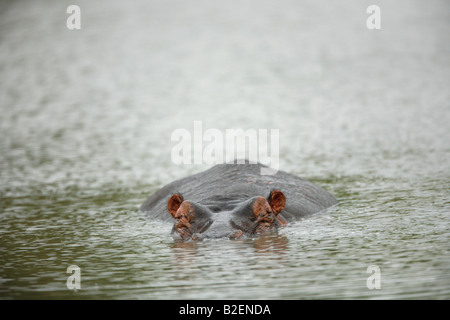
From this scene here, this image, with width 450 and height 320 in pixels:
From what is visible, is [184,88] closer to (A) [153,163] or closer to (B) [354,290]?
(A) [153,163]

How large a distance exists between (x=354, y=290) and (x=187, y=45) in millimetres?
34197

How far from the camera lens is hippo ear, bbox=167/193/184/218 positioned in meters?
11.0

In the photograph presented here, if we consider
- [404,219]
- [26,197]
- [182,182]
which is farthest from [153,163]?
[404,219]

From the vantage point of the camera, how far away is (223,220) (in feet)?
33.7

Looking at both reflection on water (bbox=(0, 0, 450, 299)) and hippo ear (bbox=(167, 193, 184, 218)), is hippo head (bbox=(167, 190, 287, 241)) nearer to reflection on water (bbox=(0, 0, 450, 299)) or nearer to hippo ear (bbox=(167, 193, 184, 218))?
reflection on water (bbox=(0, 0, 450, 299))

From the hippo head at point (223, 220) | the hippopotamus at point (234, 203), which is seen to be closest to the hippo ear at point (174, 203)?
the hippopotamus at point (234, 203)

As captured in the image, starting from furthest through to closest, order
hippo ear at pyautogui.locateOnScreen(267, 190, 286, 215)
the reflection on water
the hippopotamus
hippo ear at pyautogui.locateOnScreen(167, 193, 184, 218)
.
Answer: hippo ear at pyautogui.locateOnScreen(267, 190, 286, 215) → hippo ear at pyautogui.locateOnScreen(167, 193, 184, 218) → the hippopotamus → the reflection on water

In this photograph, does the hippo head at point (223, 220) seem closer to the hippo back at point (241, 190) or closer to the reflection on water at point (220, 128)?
the reflection on water at point (220, 128)

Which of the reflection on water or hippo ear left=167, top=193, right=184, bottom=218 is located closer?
the reflection on water

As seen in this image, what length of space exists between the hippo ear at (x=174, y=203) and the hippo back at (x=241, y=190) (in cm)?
39

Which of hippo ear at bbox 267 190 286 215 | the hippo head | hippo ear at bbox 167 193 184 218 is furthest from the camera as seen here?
hippo ear at bbox 267 190 286 215

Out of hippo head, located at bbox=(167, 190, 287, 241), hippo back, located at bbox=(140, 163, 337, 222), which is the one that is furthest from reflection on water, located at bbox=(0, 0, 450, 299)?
hippo back, located at bbox=(140, 163, 337, 222)

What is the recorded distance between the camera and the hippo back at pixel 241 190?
12016 mm

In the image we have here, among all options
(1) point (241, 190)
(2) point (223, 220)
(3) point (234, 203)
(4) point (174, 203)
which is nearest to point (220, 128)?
(1) point (241, 190)
